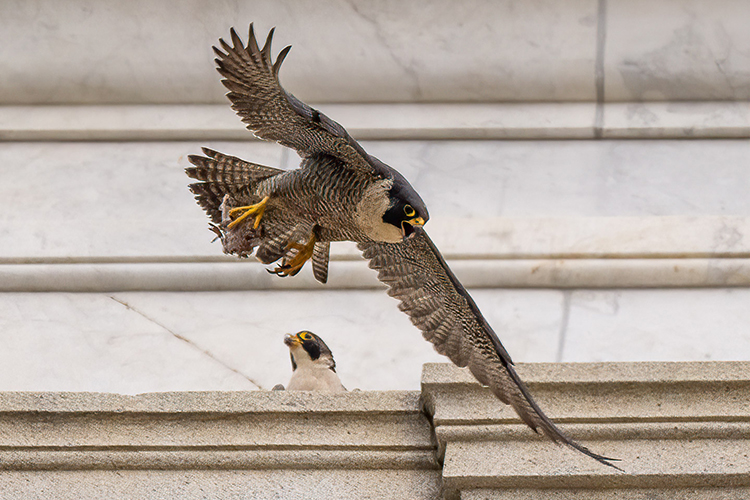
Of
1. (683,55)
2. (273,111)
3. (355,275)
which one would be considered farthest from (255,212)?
(683,55)

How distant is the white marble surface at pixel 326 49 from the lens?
4117 millimetres

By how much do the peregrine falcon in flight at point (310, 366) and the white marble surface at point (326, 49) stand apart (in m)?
1.33

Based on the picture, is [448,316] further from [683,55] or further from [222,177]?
[683,55]

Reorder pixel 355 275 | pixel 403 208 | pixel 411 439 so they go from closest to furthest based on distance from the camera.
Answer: pixel 403 208 → pixel 411 439 → pixel 355 275

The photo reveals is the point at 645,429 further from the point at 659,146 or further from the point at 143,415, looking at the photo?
the point at 659,146

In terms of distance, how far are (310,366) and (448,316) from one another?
0.52m

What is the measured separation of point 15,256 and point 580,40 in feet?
6.96

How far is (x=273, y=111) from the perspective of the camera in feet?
7.89

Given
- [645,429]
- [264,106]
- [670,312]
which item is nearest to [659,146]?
[670,312]

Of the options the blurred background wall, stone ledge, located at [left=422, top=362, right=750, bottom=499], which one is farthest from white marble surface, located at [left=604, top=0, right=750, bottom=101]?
stone ledge, located at [left=422, top=362, right=750, bottom=499]

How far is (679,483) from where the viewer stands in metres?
2.56

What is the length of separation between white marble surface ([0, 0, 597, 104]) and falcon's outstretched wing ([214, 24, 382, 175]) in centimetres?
172

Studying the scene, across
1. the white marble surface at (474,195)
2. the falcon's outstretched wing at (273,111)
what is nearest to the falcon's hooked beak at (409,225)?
the falcon's outstretched wing at (273,111)

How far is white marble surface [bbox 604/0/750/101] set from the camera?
4062mm
